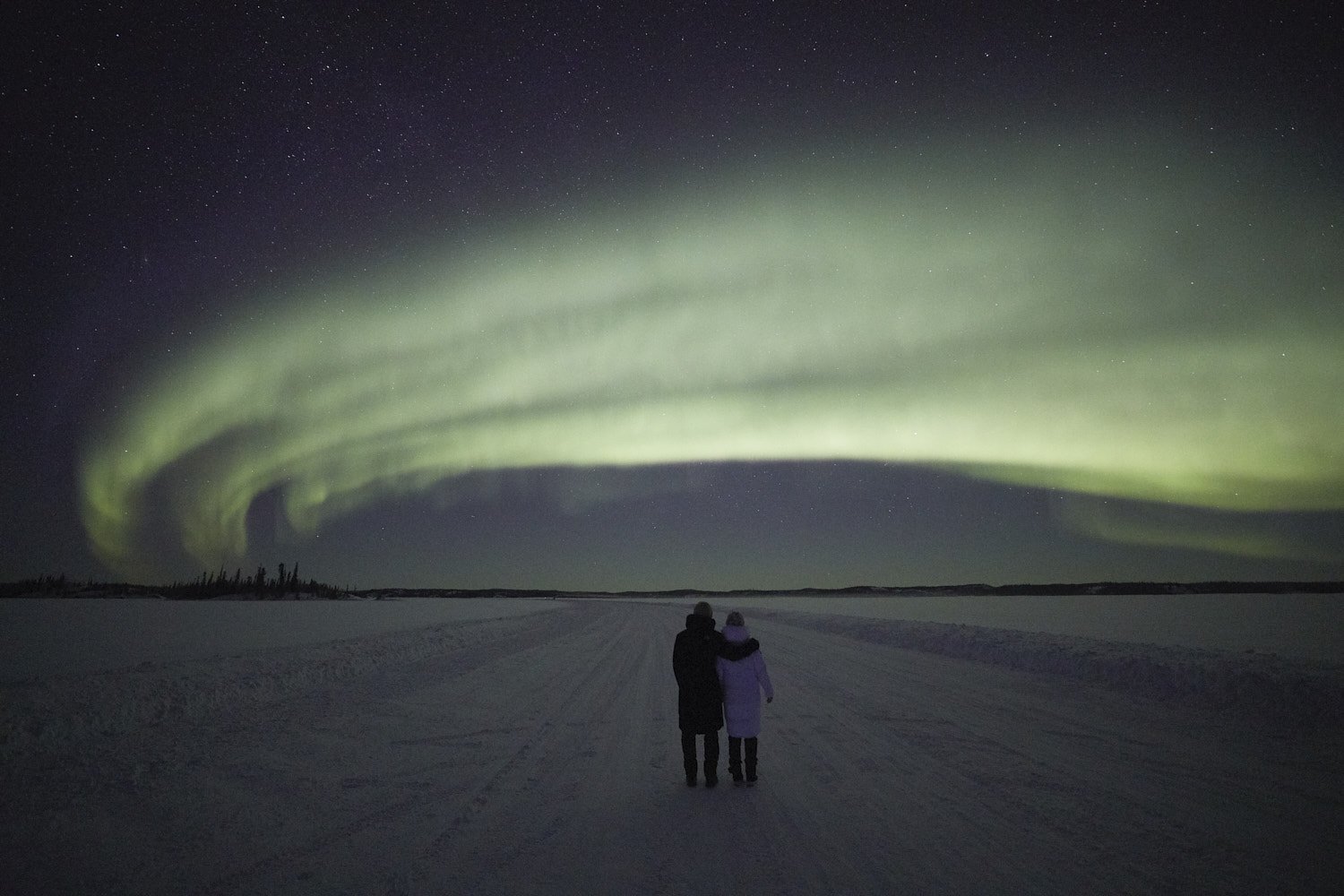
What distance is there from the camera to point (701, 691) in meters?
7.21

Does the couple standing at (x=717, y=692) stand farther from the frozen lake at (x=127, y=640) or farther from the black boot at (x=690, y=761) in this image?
the frozen lake at (x=127, y=640)

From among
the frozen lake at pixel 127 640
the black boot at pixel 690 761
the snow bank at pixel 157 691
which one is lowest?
the frozen lake at pixel 127 640

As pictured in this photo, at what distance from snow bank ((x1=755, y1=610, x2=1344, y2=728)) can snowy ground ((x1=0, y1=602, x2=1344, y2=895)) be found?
8 centimetres

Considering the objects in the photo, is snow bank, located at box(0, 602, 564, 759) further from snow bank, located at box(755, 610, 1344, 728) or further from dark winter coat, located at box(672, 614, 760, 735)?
snow bank, located at box(755, 610, 1344, 728)

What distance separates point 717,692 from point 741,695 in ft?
0.83

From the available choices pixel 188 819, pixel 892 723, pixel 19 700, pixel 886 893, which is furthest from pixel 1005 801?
pixel 19 700

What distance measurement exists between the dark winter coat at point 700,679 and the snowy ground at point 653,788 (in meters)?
0.63

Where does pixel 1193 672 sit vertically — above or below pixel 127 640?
above

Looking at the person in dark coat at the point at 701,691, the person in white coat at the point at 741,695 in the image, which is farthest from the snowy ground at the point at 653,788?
the person in white coat at the point at 741,695

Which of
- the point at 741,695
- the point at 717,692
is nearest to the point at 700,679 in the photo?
the point at 717,692

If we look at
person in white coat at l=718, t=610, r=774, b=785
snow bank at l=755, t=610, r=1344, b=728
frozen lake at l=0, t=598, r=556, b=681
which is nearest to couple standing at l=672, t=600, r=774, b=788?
person in white coat at l=718, t=610, r=774, b=785

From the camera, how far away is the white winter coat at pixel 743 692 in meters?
7.23

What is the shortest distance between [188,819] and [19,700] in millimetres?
7954

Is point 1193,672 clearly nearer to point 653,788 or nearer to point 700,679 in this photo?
point 700,679
